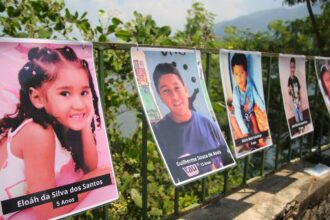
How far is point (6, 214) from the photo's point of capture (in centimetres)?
136

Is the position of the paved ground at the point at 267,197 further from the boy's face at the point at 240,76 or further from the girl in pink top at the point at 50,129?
the girl in pink top at the point at 50,129

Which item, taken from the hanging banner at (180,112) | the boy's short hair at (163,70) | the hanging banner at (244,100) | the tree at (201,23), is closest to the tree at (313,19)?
the tree at (201,23)

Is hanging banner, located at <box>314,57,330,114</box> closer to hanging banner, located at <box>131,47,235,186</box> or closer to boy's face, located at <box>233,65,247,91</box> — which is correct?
boy's face, located at <box>233,65,247,91</box>

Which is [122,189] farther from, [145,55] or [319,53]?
[319,53]

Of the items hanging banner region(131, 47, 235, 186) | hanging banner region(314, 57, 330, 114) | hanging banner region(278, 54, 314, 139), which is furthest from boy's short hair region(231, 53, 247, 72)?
hanging banner region(314, 57, 330, 114)

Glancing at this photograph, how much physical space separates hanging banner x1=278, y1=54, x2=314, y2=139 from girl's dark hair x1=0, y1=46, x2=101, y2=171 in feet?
6.54

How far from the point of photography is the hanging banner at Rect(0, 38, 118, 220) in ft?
4.50

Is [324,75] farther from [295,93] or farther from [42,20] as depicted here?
[42,20]

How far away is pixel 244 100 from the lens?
2.61m

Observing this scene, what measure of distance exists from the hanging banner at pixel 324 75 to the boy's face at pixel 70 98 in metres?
2.82

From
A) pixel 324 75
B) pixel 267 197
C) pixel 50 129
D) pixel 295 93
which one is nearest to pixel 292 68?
pixel 295 93

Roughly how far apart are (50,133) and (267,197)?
1.94 m

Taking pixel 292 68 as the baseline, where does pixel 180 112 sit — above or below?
below

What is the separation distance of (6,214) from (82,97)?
1.72 feet
